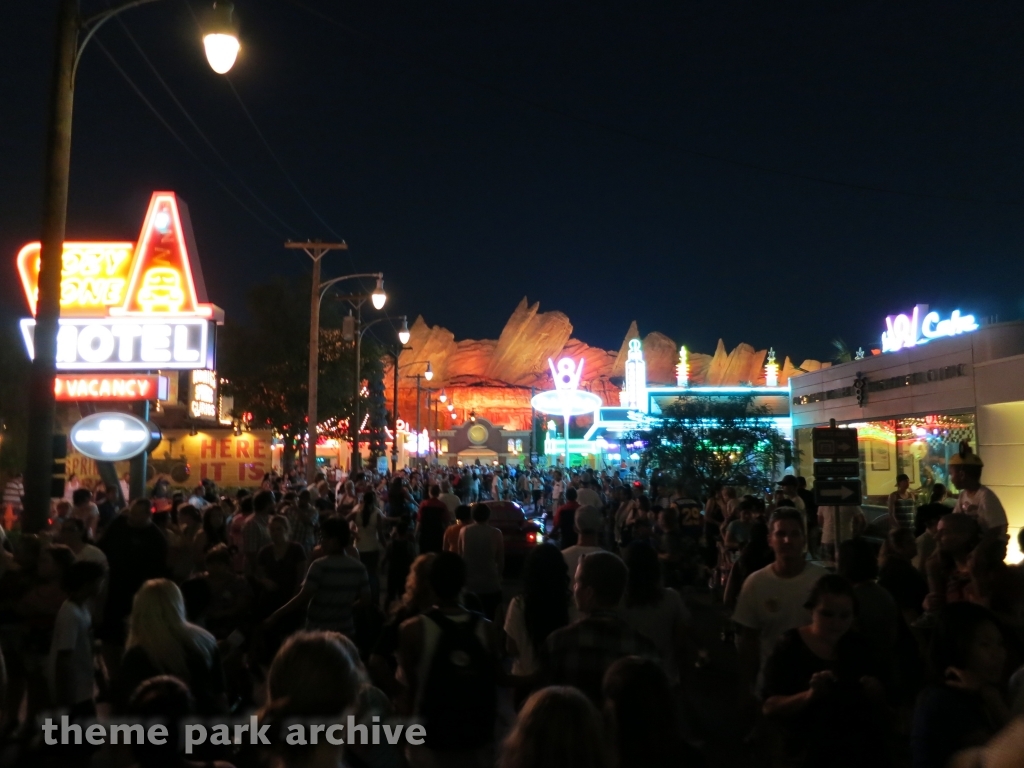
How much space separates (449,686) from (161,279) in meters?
15.6

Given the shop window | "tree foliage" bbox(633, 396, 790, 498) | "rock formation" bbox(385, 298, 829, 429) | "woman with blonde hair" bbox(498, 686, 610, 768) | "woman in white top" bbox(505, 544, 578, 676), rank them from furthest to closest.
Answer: "rock formation" bbox(385, 298, 829, 429) → "tree foliage" bbox(633, 396, 790, 498) → the shop window → "woman in white top" bbox(505, 544, 578, 676) → "woman with blonde hair" bbox(498, 686, 610, 768)

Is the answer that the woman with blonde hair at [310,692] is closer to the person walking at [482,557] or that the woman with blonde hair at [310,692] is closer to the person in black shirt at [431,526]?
the person walking at [482,557]

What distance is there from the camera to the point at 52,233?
916 centimetres

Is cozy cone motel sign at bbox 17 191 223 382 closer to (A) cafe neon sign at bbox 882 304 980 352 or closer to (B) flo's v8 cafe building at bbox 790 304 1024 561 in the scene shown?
(B) flo's v8 cafe building at bbox 790 304 1024 561

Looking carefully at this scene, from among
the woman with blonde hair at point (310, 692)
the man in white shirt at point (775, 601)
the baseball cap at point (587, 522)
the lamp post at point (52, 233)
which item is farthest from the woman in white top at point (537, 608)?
the lamp post at point (52, 233)

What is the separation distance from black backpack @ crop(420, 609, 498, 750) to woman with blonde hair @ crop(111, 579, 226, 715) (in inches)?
43.9

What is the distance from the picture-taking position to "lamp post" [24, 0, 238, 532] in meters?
8.96

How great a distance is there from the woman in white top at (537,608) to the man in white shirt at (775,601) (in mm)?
1133

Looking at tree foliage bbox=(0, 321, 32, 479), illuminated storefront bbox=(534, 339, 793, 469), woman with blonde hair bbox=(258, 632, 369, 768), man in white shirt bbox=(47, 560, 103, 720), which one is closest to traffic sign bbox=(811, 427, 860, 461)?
man in white shirt bbox=(47, 560, 103, 720)

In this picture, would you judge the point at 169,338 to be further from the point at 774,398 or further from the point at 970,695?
the point at 774,398

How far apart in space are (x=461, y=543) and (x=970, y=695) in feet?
22.4

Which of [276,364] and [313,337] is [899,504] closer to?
[313,337]

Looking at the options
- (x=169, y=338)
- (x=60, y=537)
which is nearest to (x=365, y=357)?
(x=169, y=338)

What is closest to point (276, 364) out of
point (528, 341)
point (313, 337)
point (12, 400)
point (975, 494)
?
point (12, 400)
